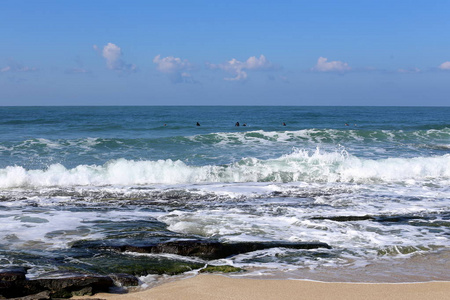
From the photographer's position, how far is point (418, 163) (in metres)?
15.9

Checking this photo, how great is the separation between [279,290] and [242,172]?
9917 millimetres

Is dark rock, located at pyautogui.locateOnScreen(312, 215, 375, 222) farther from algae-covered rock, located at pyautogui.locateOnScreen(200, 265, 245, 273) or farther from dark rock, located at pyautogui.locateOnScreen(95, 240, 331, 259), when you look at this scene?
algae-covered rock, located at pyautogui.locateOnScreen(200, 265, 245, 273)

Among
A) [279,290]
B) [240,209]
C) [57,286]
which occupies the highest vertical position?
[57,286]

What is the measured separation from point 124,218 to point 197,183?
5.22 m

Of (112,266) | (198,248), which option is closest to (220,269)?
(198,248)

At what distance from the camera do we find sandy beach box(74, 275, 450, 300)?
473cm

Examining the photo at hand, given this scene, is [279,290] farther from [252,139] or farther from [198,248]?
[252,139]

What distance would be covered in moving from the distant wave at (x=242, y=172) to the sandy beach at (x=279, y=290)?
864 centimetres

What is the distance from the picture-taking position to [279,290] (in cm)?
492

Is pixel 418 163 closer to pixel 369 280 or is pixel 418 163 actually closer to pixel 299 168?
pixel 299 168

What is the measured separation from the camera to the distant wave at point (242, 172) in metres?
13.2

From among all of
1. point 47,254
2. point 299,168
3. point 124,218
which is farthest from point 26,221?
point 299,168

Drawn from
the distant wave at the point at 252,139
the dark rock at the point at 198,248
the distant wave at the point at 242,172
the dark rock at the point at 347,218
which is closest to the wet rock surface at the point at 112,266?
the dark rock at the point at 198,248

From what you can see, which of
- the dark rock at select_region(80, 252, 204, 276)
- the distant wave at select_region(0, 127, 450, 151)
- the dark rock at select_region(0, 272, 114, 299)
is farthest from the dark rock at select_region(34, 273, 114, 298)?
the distant wave at select_region(0, 127, 450, 151)
